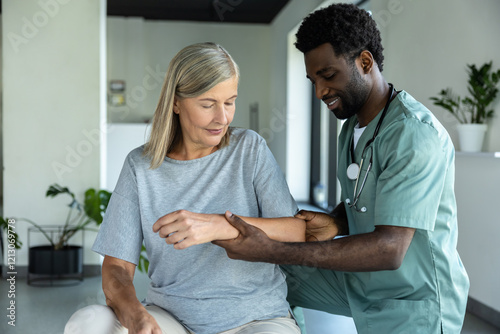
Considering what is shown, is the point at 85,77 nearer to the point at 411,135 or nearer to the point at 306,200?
the point at 411,135

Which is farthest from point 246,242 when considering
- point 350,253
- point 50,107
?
point 50,107

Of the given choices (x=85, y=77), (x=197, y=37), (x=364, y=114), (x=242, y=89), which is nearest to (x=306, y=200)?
(x=242, y=89)

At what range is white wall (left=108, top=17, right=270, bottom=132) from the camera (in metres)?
8.89

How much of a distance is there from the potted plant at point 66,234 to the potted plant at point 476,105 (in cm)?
257

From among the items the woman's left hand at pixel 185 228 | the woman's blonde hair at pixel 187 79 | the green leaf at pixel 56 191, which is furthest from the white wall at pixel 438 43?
the green leaf at pixel 56 191

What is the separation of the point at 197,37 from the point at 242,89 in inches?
47.1

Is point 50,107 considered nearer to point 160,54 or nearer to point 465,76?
point 465,76

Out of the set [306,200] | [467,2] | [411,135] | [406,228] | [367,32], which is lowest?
[306,200]

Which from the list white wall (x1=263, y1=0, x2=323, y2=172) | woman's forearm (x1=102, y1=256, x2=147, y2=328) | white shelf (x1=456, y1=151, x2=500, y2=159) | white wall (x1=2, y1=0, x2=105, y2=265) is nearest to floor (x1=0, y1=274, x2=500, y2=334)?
white wall (x1=2, y1=0, x2=105, y2=265)

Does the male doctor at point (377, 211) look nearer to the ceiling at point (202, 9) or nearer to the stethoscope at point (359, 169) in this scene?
the stethoscope at point (359, 169)

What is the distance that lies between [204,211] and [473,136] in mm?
2046

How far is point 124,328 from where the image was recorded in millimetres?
1386

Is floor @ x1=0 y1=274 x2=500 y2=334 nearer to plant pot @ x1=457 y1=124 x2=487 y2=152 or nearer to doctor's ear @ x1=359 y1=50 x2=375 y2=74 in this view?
plant pot @ x1=457 y1=124 x2=487 y2=152

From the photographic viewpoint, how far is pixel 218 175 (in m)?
1.56
